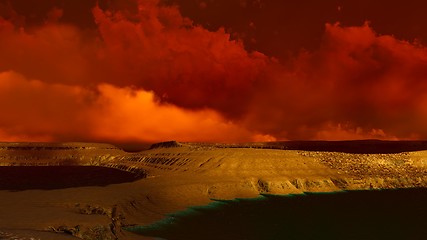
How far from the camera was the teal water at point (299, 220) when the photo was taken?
103 ft

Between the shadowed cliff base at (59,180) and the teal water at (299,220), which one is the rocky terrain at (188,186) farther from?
the shadowed cliff base at (59,180)

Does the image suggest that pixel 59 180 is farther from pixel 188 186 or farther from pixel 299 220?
pixel 299 220

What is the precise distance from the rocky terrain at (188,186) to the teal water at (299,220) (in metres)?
3.13

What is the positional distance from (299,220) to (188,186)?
17086 millimetres

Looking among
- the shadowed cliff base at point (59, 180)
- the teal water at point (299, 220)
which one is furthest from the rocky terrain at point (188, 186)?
the shadowed cliff base at point (59, 180)

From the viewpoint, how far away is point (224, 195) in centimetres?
4994

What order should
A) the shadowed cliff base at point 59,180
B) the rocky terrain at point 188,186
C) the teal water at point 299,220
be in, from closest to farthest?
the rocky terrain at point 188,186
the teal water at point 299,220
the shadowed cliff base at point 59,180

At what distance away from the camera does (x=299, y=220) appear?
37.8 metres

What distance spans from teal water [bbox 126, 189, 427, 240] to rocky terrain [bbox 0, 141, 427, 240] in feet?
10.3

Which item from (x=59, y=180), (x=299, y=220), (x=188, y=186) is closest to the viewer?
(x=299, y=220)

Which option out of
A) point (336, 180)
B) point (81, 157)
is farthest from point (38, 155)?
point (336, 180)

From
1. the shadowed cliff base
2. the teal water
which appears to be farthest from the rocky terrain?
the shadowed cliff base

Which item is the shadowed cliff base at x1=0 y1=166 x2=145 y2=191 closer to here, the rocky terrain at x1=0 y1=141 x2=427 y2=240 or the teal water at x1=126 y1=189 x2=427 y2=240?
the rocky terrain at x1=0 y1=141 x2=427 y2=240

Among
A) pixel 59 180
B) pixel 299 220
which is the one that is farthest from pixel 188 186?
pixel 59 180
